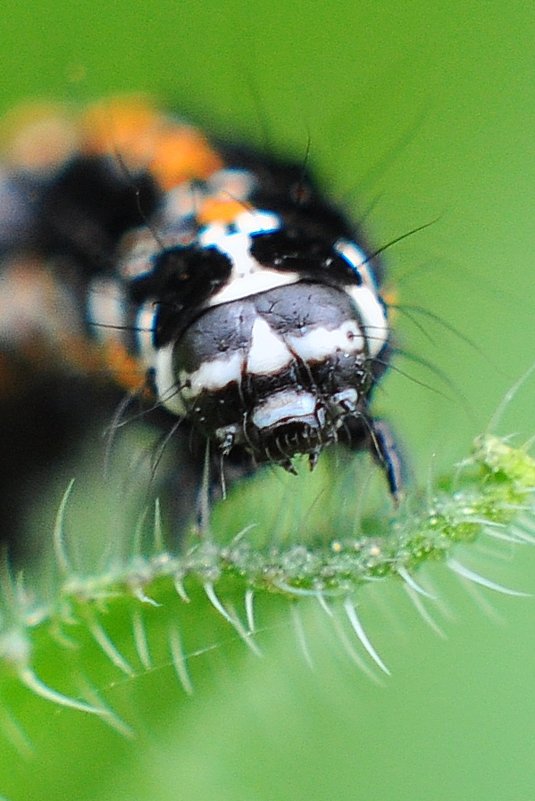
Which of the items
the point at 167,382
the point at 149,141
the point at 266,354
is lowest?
the point at 167,382

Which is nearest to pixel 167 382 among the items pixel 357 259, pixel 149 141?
pixel 357 259

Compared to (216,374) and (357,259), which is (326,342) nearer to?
(216,374)

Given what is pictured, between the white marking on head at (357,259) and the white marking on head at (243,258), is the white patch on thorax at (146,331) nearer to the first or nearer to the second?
the white marking on head at (243,258)

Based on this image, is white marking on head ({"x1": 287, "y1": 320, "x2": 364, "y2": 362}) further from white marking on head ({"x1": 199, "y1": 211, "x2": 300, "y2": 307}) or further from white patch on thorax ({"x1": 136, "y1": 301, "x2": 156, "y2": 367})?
white patch on thorax ({"x1": 136, "y1": 301, "x2": 156, "y2": 367})

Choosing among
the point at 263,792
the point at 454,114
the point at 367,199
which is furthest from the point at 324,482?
the point at 454,114

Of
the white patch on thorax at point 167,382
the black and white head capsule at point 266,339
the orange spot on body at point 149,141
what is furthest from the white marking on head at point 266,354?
the orange spot on body at point 149,141

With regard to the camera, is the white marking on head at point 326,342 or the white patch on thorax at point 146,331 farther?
the white patch on thorax at point 146,331
